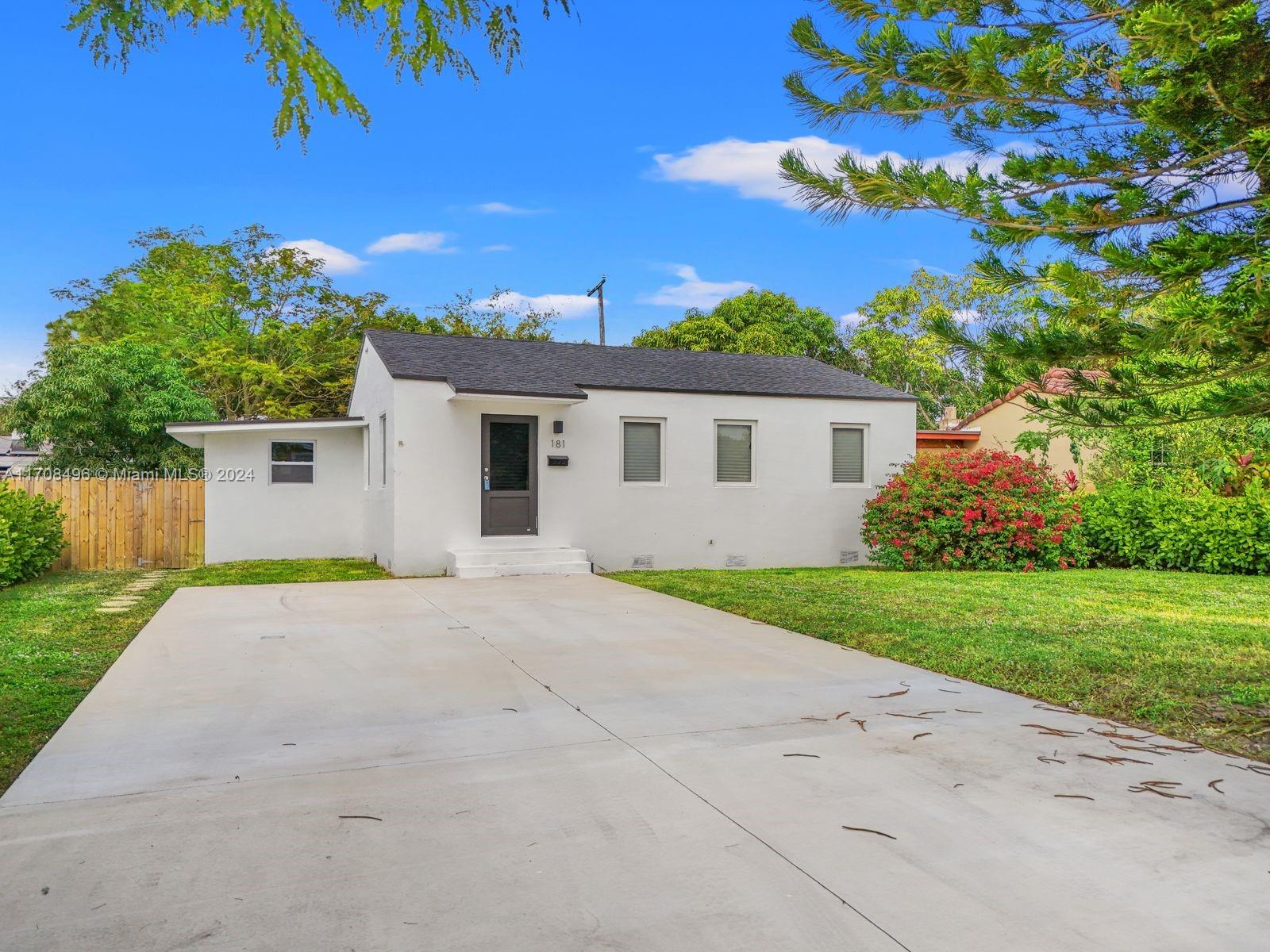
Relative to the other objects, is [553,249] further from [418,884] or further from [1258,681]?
[418,884]

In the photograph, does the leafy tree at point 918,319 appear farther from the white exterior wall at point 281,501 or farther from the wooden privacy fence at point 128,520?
the wooden privacy fence at point 128,520

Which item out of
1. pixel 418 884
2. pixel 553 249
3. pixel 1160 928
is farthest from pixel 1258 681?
pixel 553 249

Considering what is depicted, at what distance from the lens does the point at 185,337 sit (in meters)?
26.0

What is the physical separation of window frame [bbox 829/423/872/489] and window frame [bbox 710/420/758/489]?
55.5 inches

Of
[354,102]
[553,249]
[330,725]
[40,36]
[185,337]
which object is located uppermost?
[553,249]

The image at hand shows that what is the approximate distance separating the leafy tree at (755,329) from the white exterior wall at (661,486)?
13.7m

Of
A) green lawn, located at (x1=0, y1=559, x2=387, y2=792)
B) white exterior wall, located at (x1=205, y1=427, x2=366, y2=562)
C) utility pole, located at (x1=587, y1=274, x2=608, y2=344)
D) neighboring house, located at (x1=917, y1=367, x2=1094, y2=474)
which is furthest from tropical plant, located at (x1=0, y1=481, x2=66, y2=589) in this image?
neighboring house, located at (x1=917, y1=367, x2=1094, y2=474)

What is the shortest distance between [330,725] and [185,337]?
25.6 m

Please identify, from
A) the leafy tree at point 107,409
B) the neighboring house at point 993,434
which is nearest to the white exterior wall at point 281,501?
the leafy tree at point 107,409

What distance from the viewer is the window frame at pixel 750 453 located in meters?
13.5

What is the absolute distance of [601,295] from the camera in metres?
25.8

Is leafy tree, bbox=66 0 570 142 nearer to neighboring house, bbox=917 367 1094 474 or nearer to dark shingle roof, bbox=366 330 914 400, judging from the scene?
dark shingle roof, bbox=366 330 914 400

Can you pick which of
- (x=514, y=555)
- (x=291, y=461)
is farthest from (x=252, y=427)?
(x=514, y=555)

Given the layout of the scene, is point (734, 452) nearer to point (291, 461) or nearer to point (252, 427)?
point (291, 461)
